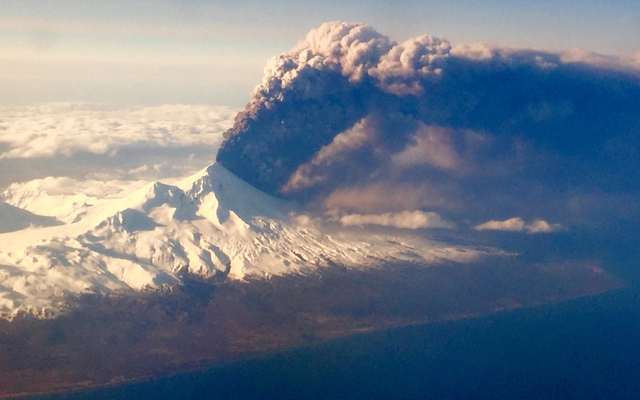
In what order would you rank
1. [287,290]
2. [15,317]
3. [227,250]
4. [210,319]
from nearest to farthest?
[15,317], [210,319], [287,290], [227,250]

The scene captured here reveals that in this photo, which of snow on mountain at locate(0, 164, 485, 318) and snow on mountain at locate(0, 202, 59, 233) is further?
snow on mountain at locate(0, 202, 59, 233)

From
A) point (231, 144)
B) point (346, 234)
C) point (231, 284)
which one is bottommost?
point (231, 284)

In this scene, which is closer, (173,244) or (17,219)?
(173,244)

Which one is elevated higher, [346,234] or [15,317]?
[346,234]

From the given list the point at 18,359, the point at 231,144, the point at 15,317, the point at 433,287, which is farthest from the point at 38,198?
the point at 433,287

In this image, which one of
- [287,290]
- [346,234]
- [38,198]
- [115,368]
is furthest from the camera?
[38,198]

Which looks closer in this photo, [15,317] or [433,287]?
[15,317]

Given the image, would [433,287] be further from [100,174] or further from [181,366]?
[100,174]

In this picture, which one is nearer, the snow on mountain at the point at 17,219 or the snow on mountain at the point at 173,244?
the snow on mountain at the point at 173,244
